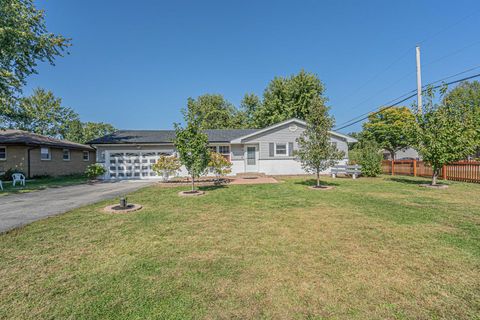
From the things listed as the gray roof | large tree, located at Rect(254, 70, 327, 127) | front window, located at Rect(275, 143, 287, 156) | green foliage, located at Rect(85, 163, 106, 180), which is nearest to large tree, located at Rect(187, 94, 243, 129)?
large tree, located at Rect(254, 70, 327, 127)

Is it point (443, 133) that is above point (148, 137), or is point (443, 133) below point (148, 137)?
below

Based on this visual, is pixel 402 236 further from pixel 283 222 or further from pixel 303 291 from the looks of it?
pixel 303 291

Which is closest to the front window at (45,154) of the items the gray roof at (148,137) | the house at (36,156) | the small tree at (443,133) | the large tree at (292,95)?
the house at (36,156)

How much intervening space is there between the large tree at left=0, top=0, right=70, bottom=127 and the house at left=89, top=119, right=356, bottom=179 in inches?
218

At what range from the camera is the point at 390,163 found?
18469mm

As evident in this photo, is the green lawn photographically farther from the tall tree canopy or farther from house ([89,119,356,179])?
the tall tree canopy

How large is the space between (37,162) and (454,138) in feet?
93.9

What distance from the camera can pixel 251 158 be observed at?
18750 millimetres

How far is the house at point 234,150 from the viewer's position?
1697cm

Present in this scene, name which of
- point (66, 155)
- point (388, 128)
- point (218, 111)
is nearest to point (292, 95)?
point (218, 111)

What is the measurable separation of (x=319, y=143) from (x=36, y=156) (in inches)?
895

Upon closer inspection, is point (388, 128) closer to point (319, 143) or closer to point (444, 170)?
point (444, 170)

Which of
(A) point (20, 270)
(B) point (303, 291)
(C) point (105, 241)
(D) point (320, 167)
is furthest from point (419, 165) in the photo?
(A) point (20, 270)

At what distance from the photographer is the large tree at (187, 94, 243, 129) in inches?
1618
